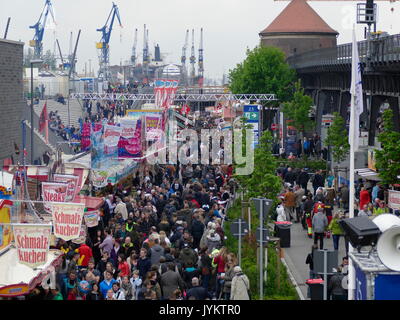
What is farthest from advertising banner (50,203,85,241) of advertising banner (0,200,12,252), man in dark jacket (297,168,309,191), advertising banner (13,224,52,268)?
man in dark jacket (297,168,309,191)

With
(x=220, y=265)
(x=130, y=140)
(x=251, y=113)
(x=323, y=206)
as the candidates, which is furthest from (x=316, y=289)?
(x=251, y=113)

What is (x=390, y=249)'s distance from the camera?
887 cm

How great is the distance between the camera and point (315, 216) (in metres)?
24.5

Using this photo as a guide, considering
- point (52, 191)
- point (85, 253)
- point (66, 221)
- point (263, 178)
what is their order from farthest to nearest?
point (263, 178) → point (52, 191) → point (85, 253) → point (66, 221)

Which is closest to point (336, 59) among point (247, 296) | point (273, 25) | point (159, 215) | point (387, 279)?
point (159, 215)

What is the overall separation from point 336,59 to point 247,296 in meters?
47.0

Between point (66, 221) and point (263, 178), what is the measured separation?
1124 centimetres

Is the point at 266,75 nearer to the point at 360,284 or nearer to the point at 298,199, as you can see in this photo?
the point at 298,199

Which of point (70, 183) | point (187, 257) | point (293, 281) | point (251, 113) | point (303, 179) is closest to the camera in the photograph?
point (187, 257)

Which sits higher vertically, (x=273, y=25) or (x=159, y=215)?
(x=273, y=25)

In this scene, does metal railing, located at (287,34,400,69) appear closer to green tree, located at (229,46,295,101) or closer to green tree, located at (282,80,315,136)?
green tree, located at (229,46,295,101)
